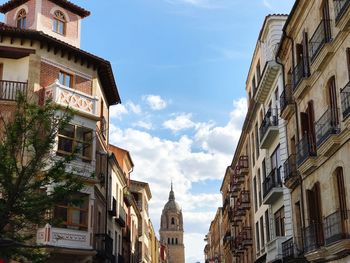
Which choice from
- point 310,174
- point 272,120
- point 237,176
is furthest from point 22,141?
point 237,176

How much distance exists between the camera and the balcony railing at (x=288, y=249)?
26.6 metres

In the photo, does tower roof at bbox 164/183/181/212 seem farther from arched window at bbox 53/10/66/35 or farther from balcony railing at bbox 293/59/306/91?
balcony railing at bbox 293/59/306/91

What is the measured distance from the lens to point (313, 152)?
74.1 feet

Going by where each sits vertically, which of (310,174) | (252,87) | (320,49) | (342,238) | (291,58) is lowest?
A: (342,238)

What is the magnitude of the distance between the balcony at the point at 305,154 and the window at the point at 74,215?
10.1m

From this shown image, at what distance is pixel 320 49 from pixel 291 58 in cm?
610

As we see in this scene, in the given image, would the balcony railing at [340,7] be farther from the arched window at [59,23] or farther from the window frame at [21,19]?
the window frame at [21,19]

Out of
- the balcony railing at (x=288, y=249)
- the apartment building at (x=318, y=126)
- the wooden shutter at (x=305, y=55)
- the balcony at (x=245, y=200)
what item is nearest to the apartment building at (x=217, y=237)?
the balcony at (x=245, y=200)

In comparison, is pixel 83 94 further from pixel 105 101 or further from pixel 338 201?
pixel 338 201

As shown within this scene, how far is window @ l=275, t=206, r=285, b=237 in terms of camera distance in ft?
101

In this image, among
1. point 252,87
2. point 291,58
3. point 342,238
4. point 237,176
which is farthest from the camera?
point 237,176

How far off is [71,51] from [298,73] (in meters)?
11.4

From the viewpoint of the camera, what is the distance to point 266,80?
32562 millimetres

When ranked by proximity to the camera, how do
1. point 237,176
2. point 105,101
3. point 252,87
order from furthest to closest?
point 237,176, point 252,87, point 105,101
